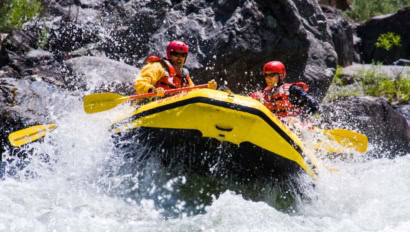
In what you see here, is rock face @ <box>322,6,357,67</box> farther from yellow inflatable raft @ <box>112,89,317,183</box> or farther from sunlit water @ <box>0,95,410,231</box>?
yellow inflatable raft @ <box>112,89,317,183</box>

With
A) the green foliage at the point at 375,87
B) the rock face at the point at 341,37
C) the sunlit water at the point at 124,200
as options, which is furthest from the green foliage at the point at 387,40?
the sunlit water at the point at 124,200

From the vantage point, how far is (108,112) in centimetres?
521

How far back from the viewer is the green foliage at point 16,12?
8414mm

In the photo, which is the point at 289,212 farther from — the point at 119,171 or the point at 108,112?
the point at 108,112

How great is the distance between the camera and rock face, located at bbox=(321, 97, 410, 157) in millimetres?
7066

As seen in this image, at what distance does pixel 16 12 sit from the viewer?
8.51 metres

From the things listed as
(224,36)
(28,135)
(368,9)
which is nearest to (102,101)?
(28,135)

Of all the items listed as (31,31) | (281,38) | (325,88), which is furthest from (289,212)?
(31,31)

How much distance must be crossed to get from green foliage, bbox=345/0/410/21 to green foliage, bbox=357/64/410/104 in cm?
600

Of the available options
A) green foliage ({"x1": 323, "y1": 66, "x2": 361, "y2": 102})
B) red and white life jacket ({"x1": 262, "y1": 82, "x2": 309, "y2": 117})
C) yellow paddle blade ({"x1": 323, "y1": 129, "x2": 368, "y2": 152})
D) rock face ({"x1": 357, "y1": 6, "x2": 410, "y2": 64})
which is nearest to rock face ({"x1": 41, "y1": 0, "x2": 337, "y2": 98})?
green foliage ({"x1": 323, "y1": 66, "x2": 361, "y2": 102})

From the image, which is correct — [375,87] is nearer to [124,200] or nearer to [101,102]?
[101,102]

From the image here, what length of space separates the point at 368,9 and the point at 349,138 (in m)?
11.7

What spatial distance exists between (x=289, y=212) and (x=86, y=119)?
2361 millimetres

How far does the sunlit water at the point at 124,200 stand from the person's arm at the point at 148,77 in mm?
465
